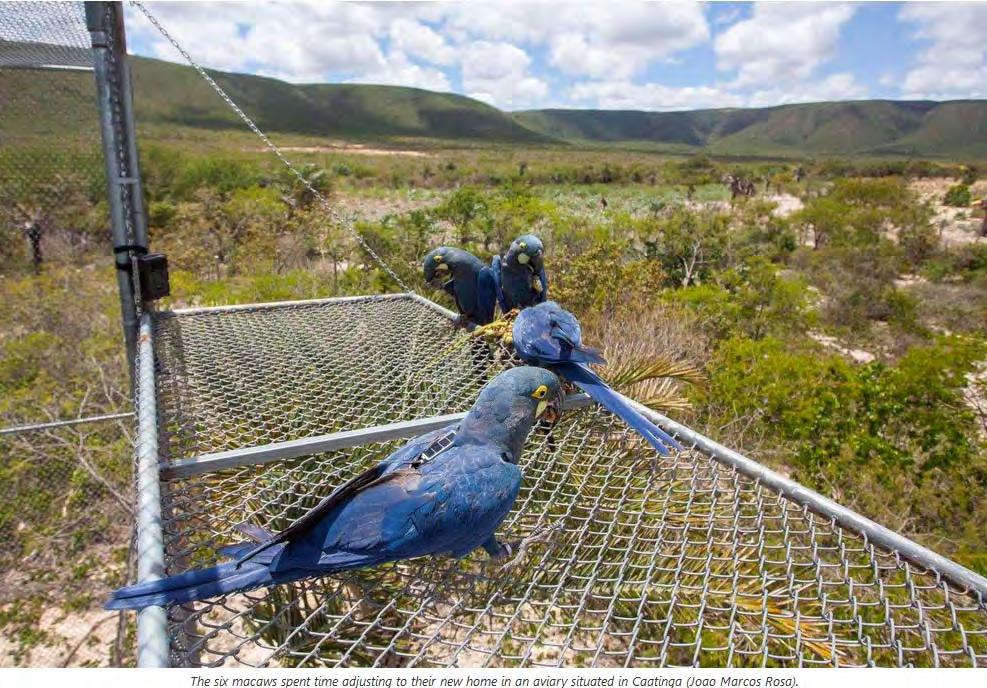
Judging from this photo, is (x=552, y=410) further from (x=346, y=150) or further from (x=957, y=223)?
(x=346, y=150)

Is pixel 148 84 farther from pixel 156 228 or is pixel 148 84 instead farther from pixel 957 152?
pixel 957 152

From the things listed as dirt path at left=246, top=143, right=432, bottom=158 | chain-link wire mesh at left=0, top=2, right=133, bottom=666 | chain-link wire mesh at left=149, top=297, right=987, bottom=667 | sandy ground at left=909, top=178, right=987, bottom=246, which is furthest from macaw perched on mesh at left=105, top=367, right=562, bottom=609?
dirt path at left=246, top=143, right=432, bottom=158

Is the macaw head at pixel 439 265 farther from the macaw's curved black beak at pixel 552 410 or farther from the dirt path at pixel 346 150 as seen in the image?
the dirt path at pixel 346 150

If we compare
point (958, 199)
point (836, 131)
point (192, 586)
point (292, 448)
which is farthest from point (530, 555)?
point (836, 131)

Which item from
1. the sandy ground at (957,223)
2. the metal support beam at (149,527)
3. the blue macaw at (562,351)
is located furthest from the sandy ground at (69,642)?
the sandy ground at (957,223)

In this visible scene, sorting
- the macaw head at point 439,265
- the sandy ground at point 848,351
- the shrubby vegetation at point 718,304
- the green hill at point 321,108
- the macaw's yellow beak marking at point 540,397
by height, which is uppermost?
the green hill at point 321,108
